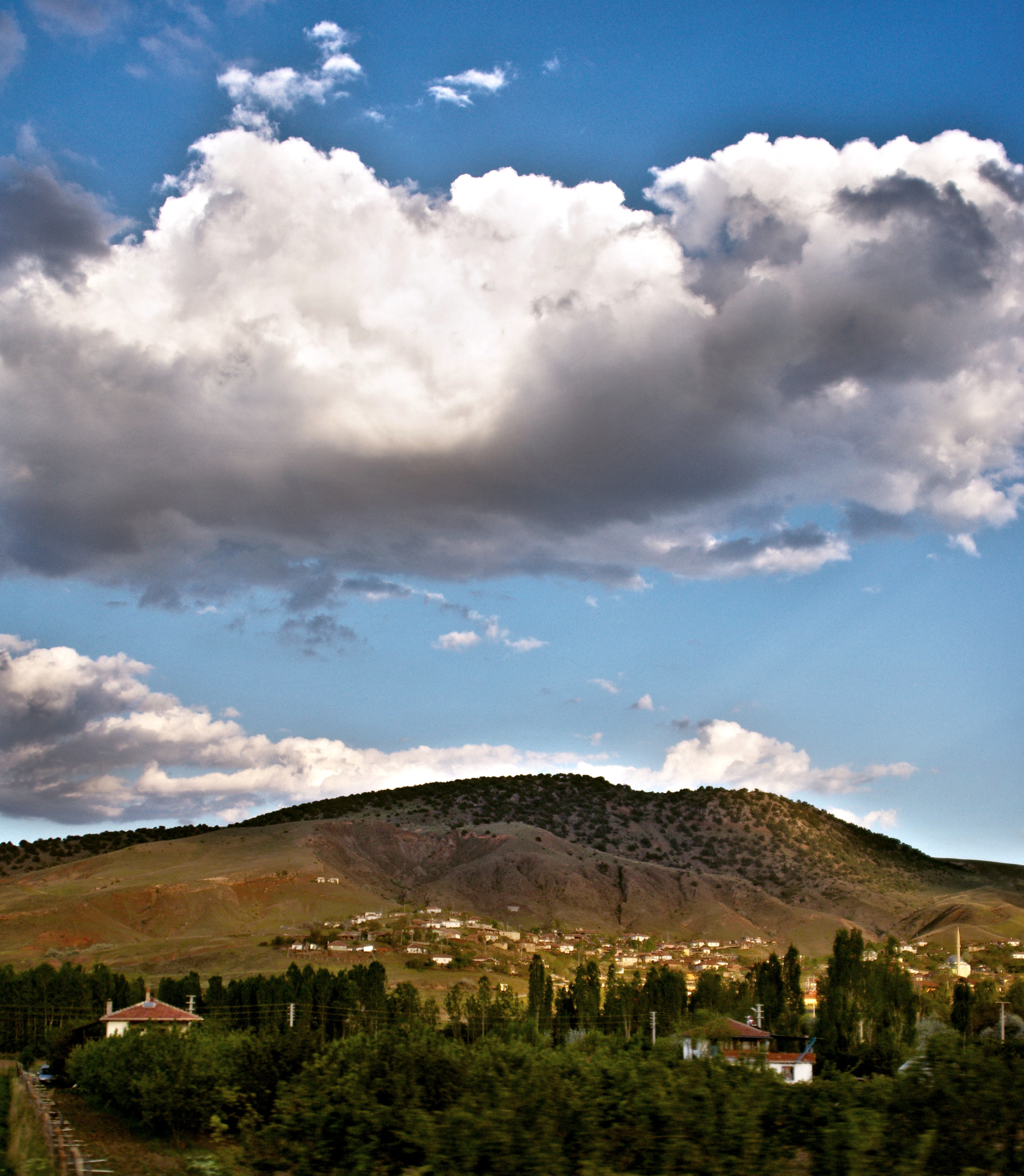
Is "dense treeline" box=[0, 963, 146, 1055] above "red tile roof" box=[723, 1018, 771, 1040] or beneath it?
beneath

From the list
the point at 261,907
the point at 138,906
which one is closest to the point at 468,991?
the point at 261,907

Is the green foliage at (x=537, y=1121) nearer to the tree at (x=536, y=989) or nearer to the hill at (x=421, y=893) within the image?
Answer: the tree at (x=536, y=989)

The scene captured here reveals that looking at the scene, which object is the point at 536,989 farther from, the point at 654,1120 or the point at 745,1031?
the point at 654,1120

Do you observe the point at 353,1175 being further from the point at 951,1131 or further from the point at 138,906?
the point at 138,906

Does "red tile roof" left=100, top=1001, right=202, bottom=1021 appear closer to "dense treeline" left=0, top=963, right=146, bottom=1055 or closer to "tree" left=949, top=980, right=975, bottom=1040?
"dense treeline" left=0, top=963, right=146, bottom=1055

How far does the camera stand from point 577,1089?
9297mm

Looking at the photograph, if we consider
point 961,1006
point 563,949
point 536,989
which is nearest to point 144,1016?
point 536,989

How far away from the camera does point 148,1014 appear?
202ft

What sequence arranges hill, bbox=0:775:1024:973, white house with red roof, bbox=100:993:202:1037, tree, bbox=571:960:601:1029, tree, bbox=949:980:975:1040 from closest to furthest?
white house with red roof, bbox=100:993:202:1037
tree, bbox=949:980:975:1040
tree, bbox=571:960:601:1029
hill, bbox=0:775:1024:973

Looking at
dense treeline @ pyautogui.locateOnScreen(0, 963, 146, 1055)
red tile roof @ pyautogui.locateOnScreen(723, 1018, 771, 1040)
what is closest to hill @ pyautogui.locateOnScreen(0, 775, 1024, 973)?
dense treeline @ pyautogui.locateOnScreen(0, 963, 146, 1055)

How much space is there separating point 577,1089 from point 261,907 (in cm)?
15278

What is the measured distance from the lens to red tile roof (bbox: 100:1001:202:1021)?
6072 centimetres

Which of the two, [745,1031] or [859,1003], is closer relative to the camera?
[745,1031]

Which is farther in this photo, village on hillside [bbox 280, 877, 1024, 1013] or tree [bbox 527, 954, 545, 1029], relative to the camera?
village on hillside [bbox 280, 877, 1024, 1013]
